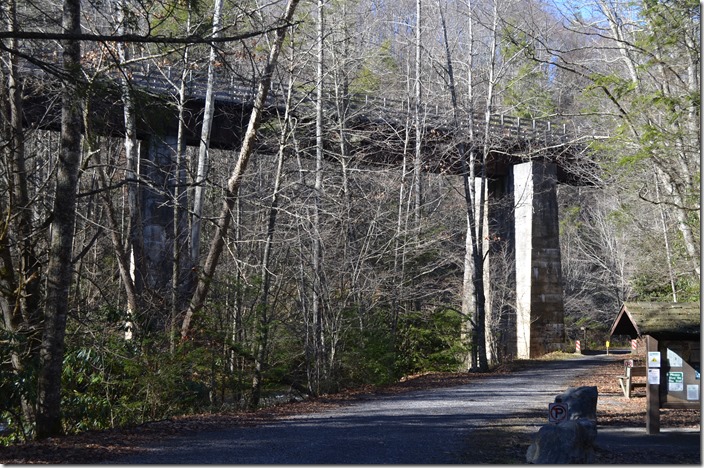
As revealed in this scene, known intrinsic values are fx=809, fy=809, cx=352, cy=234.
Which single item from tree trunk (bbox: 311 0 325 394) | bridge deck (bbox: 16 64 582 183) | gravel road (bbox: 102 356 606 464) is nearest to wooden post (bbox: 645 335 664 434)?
gravel road (bbox: 102 356 606 464)

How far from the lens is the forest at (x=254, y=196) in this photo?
10914mm

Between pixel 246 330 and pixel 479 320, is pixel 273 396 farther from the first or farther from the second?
pixel 479 320

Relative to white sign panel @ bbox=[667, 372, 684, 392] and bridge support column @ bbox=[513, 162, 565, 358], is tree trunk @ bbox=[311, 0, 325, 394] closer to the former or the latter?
white sign panel @ bbox=[667, 372, 684, 392]

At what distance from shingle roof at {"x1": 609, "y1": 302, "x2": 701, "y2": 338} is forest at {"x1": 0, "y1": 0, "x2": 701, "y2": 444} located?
1.95 m

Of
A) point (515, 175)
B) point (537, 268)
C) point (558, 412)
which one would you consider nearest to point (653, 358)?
point (558, 412)

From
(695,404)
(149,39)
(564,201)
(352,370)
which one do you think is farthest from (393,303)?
(564,201)

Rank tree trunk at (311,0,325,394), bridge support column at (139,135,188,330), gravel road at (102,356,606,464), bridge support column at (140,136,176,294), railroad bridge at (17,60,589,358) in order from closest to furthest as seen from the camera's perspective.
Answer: gravel road at (102,356,606,464) → tree trunk at (311,0,325,394) → bridge support column at (139,135,188,330) → bridge support column at (140,136,176,294) → railroad bridge at (17,60,589,358)

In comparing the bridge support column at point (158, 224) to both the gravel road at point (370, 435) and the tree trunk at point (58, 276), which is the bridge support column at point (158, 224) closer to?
the gravel road at point (370, 435)

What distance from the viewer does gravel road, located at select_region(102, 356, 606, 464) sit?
9164 mm

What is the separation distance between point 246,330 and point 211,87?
5.07 meters

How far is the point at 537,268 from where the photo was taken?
3038cm

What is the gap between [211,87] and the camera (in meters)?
16.8

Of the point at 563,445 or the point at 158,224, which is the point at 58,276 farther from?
the point at 158,224

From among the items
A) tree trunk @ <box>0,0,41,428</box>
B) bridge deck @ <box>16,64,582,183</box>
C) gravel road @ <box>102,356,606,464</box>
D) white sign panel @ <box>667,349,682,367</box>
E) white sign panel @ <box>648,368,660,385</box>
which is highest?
bridge deck @ <box>16,64,582,183</box>
